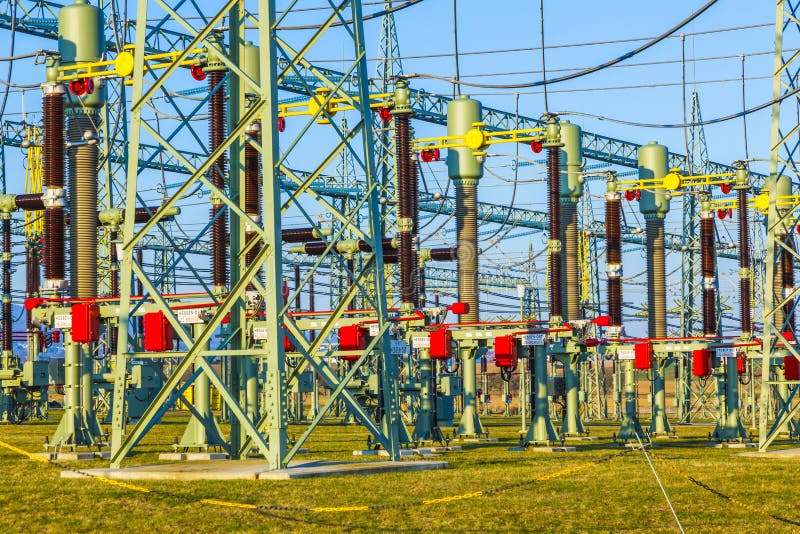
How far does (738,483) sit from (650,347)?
39.2ft

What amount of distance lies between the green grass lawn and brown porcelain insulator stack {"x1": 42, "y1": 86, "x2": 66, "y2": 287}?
2.74m

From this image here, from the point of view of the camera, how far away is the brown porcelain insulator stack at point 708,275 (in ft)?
91.1

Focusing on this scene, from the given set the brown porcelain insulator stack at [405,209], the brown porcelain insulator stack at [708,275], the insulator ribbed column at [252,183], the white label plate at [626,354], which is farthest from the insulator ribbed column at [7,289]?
the brown porcelain insulator stack at [708,275]

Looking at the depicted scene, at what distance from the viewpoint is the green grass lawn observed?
11.1m

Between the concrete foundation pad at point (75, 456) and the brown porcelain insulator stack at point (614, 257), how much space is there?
11.9 m

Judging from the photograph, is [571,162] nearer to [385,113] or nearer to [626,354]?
[626,354]

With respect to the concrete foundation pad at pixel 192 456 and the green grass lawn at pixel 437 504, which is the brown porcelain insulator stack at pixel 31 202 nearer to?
the concrete foundation pad at pixel 192 456

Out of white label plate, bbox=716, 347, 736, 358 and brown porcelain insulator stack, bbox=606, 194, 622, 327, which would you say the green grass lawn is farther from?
brown porcelain insulator stack, bbox=606, 194, 622, 327

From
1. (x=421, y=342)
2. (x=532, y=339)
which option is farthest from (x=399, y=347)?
(x=532, y=339)

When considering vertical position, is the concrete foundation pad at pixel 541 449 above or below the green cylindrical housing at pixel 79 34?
below

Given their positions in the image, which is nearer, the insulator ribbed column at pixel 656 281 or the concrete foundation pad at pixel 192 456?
the concrete foundation pad at pixel 192 456

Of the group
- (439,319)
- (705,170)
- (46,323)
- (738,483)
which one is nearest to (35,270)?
(439,319)

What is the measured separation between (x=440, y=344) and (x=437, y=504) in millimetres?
11129

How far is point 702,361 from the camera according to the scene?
27141 mm
